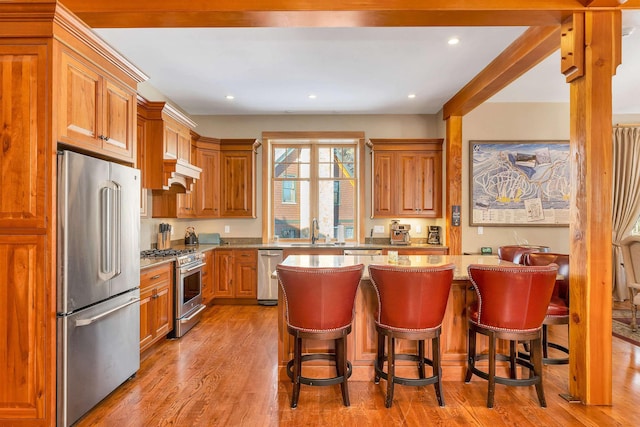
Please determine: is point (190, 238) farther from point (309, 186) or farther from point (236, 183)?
point (309, 186)

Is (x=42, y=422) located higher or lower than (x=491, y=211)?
lower

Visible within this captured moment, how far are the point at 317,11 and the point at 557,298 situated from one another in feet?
10.2

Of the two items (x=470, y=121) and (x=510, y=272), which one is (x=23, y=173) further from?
(x=470, y=121)

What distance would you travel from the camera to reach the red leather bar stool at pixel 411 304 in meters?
2.39

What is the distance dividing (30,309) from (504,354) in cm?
339

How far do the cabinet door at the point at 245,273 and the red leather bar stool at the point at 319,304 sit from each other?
296cm

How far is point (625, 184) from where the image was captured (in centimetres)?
554

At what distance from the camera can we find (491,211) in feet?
17.6

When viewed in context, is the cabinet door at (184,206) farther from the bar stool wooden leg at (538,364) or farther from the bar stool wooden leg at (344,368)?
the bar stool wooden leg at (538,364)

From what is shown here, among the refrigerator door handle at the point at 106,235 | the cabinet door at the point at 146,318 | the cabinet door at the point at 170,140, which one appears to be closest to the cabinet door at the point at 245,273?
the cabinet door at the point at 170,140

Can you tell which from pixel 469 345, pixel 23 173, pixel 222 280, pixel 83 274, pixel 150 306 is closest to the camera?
pixel 23 173

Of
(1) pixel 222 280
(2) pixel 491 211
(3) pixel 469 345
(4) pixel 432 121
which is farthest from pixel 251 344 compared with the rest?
(4) pixel 432 121

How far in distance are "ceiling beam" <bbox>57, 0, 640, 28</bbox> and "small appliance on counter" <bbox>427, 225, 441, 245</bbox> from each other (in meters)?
3.44

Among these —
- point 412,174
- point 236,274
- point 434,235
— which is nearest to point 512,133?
point 412,174
